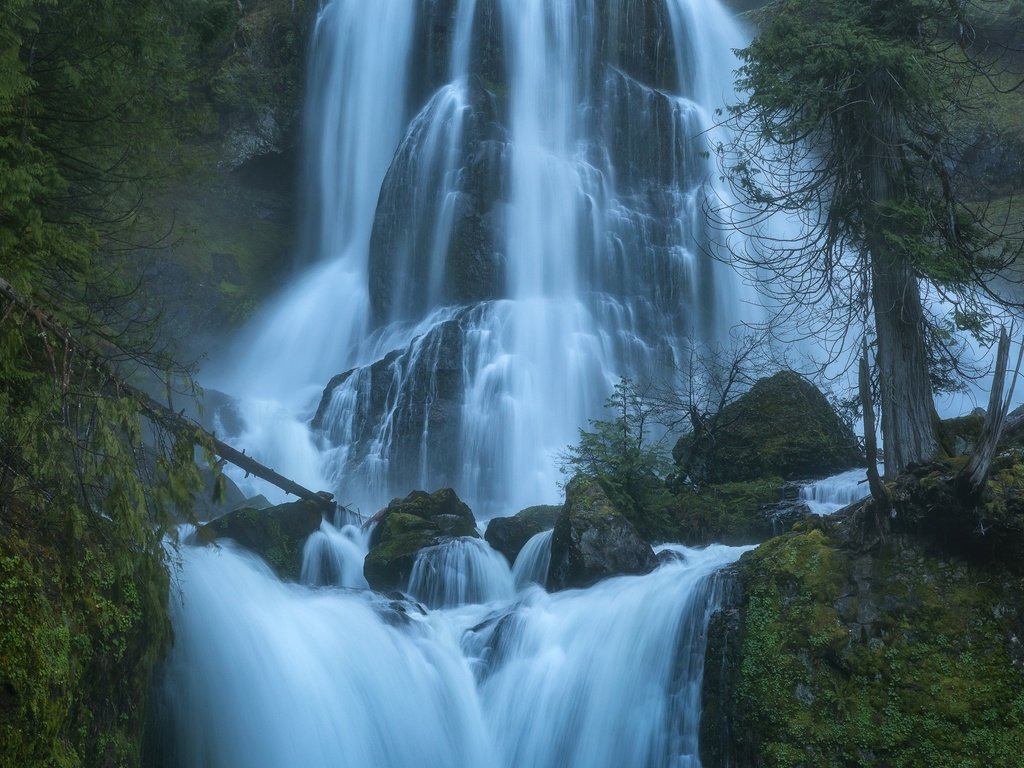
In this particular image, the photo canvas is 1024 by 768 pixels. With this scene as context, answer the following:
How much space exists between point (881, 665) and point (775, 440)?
772cm

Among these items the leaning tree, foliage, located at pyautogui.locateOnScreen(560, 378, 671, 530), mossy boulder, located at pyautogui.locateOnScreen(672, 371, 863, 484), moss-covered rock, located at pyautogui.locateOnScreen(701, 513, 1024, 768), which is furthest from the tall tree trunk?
mossy boulder, located at pyautogui.locateOnScreen(672, 371, 863, 484)

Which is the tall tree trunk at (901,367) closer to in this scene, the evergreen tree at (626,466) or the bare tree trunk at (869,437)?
the bare tree trunk at (869,437)

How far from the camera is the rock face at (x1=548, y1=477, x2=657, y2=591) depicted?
10203 millimetres

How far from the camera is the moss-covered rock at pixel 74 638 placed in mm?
4480

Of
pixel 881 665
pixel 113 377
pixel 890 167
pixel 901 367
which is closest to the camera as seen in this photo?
pixel 113 377

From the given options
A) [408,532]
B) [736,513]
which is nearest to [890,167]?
[736,513]

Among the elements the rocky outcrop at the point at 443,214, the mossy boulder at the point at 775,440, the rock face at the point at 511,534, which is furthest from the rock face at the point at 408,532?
the rocky outcrop at the point at 443,214

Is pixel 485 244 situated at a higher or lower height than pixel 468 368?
higher

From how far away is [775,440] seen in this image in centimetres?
1338

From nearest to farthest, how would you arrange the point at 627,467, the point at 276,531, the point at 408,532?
1. the point at 276,531
2. the point at 408,532
3. the point at 627,467

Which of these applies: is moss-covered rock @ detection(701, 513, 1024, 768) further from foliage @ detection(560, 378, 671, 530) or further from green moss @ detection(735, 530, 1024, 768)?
foliage @ detection(560, 378, 671, 530)

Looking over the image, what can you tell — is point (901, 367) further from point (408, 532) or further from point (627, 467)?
point (408, 532)

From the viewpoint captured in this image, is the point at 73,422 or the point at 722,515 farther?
the point at 722,515

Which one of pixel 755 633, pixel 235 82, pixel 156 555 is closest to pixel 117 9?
pixel 156 555
